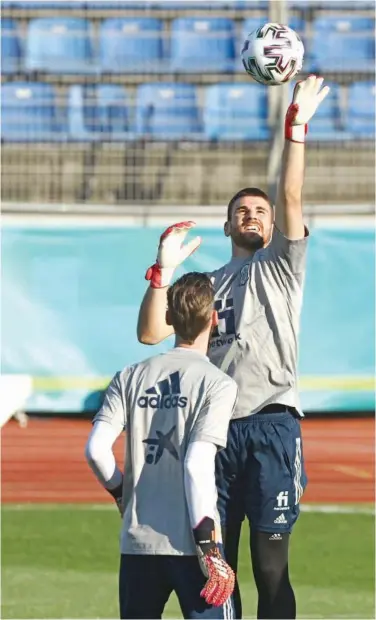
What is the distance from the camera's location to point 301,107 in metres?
5.17

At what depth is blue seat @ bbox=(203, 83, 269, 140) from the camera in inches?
647

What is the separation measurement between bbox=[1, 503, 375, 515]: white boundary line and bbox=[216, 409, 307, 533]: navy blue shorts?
212 inches

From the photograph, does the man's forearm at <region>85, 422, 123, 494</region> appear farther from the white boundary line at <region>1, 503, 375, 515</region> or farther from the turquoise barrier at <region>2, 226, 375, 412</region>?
the turquoise barrier at <region>2, 226, 375, 412</region>

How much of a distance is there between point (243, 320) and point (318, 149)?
36.6 feet

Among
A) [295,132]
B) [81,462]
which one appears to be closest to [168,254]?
[295,132]

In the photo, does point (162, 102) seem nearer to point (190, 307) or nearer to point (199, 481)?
point (190, 307)

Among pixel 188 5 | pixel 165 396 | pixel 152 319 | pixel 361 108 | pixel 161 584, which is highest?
pixel 188 5

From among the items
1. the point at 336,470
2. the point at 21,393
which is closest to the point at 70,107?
the point at 336,470

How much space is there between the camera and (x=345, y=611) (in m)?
7.36

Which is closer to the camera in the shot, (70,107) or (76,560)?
(76,560)

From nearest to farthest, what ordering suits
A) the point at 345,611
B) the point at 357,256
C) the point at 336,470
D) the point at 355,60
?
1. the point at 345,611
2. the point at 336,470
3. the point at 357,256
4. the point at 355,60

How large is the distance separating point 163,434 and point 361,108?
45.0 ft

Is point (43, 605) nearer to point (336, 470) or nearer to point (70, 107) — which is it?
point (336, 470)

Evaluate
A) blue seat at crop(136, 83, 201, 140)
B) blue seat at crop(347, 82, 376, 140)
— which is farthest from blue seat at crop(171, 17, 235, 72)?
blue seat at crop(347, 82, 376, 140)
